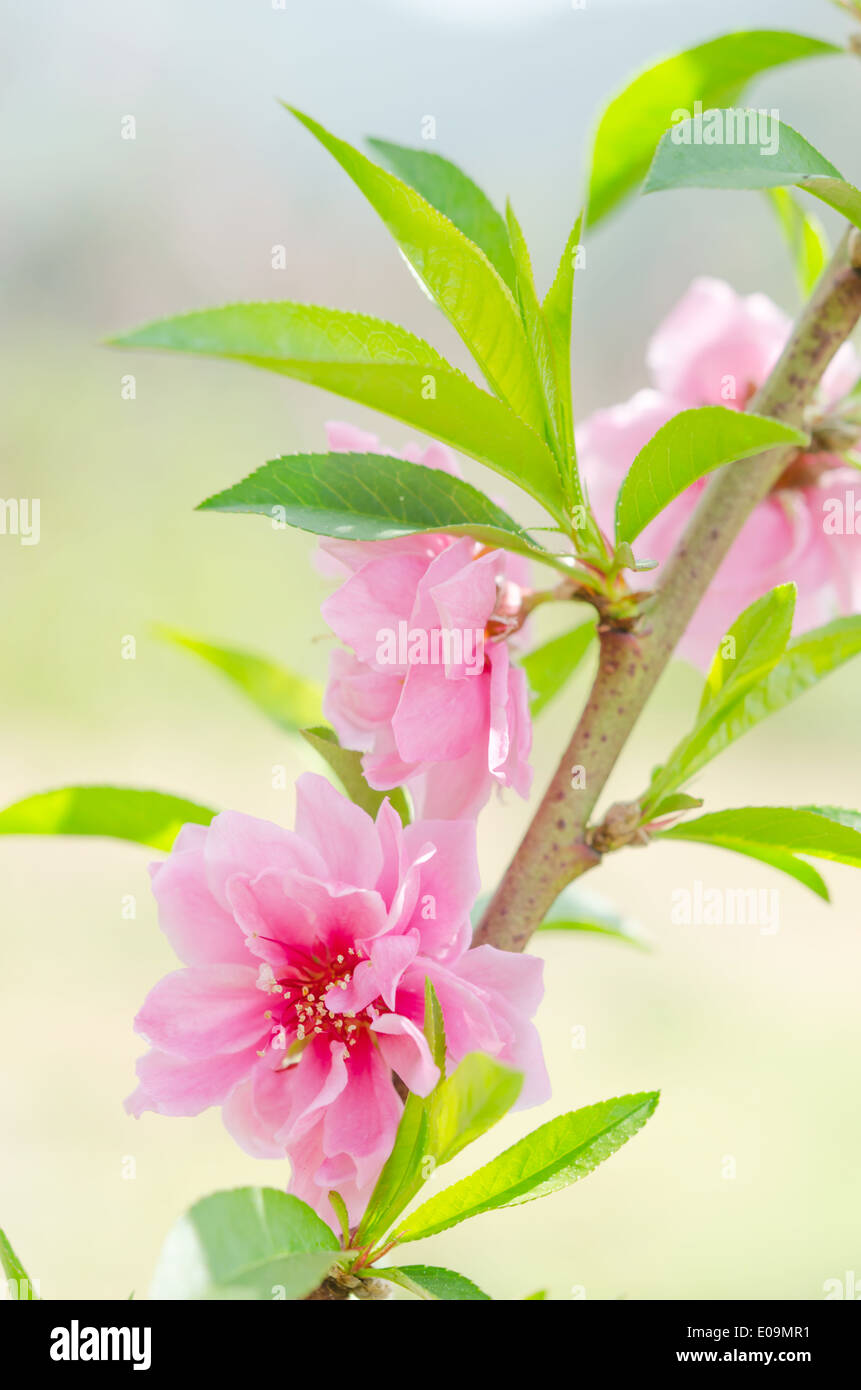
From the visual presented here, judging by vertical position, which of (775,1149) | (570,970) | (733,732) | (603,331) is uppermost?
(603,331)

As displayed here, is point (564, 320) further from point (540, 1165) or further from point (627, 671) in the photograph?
point (540, 1165)

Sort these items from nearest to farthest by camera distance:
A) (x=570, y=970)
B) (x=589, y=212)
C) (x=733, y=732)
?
(x=733, y=732), (x=589, y=212), (x=570, y=970)

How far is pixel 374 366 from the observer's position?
0.96 feet

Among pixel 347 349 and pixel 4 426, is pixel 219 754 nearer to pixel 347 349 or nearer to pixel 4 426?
pixel 4 426

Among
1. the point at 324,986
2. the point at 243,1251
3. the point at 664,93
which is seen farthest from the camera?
the point at 664,93

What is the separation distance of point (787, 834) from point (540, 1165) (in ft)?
0.41

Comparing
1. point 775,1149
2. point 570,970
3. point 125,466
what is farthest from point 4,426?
point 775,1149

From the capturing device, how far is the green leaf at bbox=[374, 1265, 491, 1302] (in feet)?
1.04

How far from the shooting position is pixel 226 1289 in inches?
9.5

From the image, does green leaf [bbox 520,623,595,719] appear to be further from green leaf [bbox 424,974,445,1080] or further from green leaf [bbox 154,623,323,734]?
green leaf [bbox 424,974,445,1080]

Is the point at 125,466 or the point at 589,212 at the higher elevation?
the point at 125,466

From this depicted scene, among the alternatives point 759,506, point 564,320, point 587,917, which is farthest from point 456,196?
point 587,917

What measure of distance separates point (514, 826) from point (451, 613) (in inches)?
132

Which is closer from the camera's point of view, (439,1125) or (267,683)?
(439,1125)
